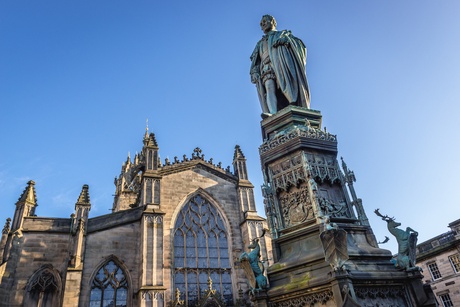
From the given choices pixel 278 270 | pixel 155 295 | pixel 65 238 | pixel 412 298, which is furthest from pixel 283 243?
pixel 65 238

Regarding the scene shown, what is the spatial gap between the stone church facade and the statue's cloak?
32.2 feet

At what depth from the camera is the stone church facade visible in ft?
52.5

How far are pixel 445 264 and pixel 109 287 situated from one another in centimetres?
2043

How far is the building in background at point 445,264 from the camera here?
73.7ft

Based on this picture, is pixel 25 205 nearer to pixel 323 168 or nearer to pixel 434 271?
pixel 323 168

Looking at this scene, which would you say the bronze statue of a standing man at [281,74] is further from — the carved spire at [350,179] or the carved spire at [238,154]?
the carved spire at [238,154]

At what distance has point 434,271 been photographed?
23.9 m

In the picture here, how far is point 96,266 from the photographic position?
16797mm

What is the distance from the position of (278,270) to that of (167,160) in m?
17.6

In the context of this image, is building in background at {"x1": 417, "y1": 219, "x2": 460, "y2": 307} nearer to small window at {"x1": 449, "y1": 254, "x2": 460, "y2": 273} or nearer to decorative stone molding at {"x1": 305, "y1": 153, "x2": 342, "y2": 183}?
small window at {"x1": 449, "y1": 254, "x2": 460, "y2": 273}

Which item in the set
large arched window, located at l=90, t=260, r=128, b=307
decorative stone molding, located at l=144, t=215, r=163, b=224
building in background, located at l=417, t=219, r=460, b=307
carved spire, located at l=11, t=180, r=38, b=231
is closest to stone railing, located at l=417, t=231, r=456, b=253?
building in background, located at l=417, t=219, r=460, b=307

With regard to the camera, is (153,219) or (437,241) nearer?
(153,219)

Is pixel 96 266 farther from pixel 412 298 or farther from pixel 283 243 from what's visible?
pixel 412 298

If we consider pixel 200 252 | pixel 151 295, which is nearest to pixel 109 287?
pixel 151 295
